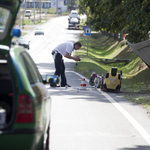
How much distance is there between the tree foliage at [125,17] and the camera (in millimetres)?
18812

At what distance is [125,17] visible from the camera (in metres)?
25.1

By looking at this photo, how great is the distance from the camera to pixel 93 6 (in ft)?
98.8

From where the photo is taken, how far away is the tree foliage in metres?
18.8

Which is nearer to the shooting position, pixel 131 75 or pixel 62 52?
pixel 62 52

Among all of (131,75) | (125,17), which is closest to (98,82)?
(125,17)

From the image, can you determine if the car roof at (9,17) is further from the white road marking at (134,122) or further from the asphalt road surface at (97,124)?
the white road marking at (134,122)

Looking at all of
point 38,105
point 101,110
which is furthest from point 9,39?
point 101,110

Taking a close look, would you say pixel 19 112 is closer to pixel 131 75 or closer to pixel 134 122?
pixel 134 122

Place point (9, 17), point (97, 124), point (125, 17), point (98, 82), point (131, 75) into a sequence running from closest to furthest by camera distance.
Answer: point (9, 17), point (97, 124), point (98, 82), point (125, 17), point (131, 75)

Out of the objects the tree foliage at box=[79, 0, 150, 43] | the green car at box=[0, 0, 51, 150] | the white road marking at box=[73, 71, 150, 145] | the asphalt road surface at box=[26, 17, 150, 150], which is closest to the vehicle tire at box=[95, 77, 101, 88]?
the asphalt road surface at box=[26, 17, 150, 150]

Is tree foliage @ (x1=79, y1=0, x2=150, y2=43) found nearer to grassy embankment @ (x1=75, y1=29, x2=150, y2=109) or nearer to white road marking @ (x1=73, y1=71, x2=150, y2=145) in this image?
grassy embankment @ (x1=75, y1=29, x2=150, y2=109)

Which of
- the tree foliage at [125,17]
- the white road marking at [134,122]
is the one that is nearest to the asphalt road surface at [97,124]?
the white road marking at [134,122]

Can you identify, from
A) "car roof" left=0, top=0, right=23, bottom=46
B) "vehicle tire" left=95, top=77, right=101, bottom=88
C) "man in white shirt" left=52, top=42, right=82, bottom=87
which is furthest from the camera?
"vehicle tire" left=95, top=77, right=101, bottom=88

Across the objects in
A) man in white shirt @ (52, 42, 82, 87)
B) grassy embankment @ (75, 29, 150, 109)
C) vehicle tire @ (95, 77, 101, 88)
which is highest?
man in white shirt @ (52, 42, 82, 87)
